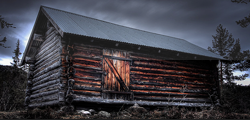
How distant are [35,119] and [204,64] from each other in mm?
11499

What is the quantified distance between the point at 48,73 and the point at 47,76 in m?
0.26

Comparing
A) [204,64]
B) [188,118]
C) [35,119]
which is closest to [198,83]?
[204,64]

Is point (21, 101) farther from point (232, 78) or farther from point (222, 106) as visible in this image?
point (232, 78)

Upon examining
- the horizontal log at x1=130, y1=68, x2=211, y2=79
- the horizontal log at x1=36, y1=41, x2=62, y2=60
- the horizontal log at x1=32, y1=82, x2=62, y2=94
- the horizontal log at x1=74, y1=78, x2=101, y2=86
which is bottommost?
the horizontal log at x1=32, y1=82, x2=62, y2=94

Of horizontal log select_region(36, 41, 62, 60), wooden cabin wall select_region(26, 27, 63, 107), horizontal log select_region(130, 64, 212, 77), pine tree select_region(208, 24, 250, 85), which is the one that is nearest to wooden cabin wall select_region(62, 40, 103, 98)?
wooden cabin wall select_region(26, 27, 63, 107)

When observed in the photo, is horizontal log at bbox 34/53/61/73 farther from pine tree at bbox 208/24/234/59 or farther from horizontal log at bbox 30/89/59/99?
pine tree at bbox 208/24/234/59

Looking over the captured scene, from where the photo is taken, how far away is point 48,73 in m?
11.0

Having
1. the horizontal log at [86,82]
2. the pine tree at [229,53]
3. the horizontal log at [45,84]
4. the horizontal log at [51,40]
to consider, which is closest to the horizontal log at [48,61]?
the horizontal log at [51,40]

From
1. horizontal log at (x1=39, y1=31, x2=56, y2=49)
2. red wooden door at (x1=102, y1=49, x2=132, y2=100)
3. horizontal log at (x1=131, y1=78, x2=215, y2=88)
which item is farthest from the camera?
horizontal log at (x1=39, y1=31, x2=56, y2=49)

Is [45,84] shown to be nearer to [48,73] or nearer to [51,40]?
[48,73]

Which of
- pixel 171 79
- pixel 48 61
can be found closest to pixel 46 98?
pixel 48 61

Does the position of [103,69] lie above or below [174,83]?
above

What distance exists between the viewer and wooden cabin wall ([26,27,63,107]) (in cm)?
974

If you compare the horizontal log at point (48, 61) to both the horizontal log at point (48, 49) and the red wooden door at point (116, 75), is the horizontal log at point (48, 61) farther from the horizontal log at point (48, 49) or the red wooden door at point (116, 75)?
the red wooden door at point (116, 75)
